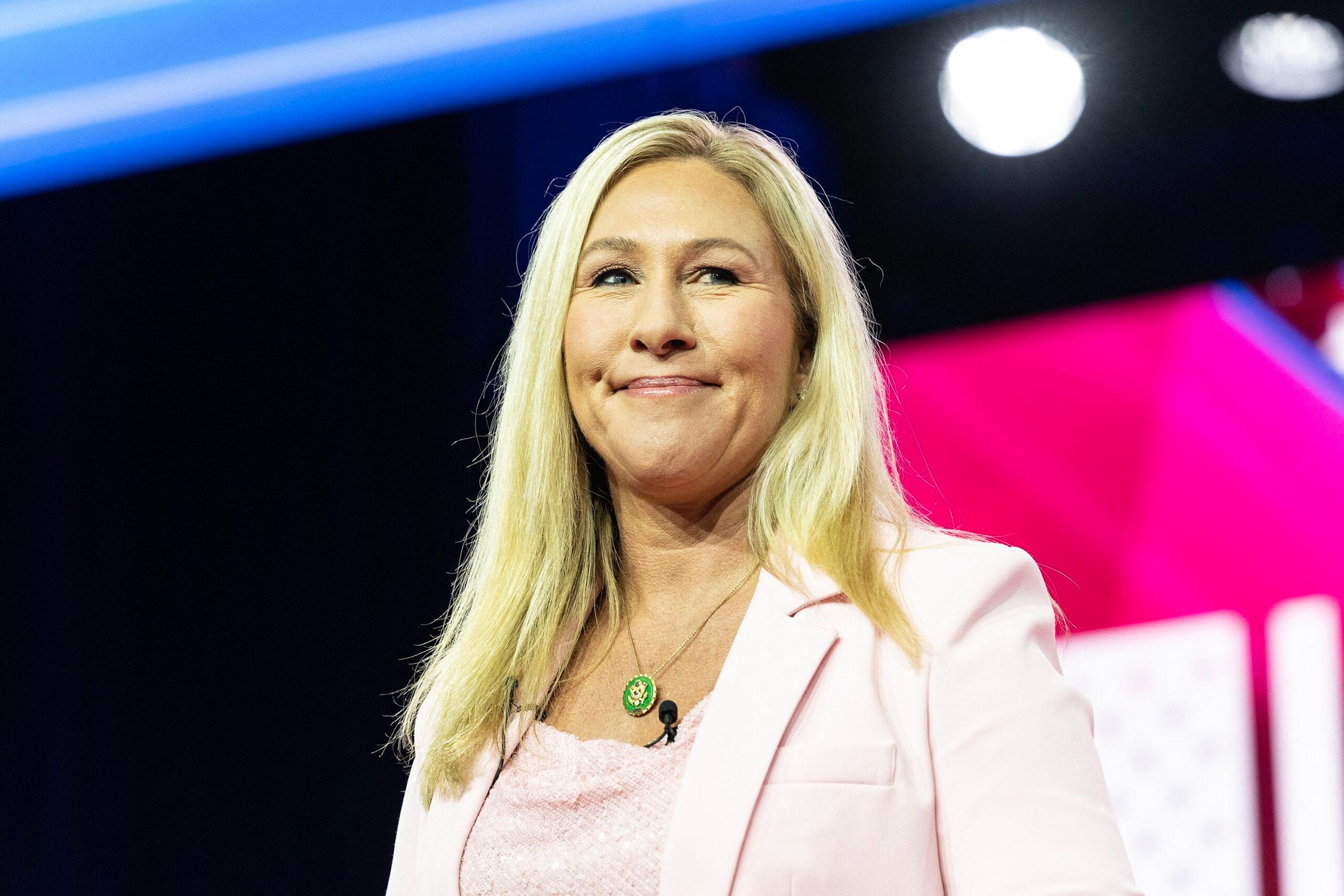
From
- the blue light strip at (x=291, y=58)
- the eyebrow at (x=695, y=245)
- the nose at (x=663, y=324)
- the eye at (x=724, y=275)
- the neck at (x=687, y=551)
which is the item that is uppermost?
the blue light strip at (x=291, y=58)

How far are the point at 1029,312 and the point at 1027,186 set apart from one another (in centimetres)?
26

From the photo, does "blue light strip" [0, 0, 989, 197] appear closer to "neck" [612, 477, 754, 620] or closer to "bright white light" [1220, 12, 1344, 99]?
"bright white light" [1220, 12, 1344, 99]

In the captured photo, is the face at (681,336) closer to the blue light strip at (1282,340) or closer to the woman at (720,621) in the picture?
the woman at (720,621)

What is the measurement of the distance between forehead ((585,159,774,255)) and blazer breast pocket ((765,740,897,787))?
59 centimetres

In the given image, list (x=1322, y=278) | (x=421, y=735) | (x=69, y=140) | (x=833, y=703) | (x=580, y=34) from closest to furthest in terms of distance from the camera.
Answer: (x=833, y=703) < (x=421, y=735) < (x=1322, y=278) < (x=580, y=34) < (x=69, y=140)

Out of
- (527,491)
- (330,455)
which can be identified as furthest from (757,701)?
(330,455)

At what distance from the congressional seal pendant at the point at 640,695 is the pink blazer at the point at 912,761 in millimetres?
121

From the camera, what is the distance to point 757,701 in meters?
1.34

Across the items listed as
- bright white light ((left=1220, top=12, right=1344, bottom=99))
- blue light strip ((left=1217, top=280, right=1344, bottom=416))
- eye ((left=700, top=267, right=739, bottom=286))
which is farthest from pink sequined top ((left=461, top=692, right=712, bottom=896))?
bright white light ((left=1220, top=12, right=1344, bottom=99))

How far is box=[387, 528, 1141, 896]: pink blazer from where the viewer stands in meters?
1.20

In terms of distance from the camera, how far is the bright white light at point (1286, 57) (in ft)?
9.25

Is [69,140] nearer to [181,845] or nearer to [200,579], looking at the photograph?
[200,579]

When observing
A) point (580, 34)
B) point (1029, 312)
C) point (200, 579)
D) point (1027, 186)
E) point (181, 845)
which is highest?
point (580, 34)

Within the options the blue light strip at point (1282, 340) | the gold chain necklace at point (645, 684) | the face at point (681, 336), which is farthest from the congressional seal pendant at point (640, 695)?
the blue light strip at point (1282, 340)
